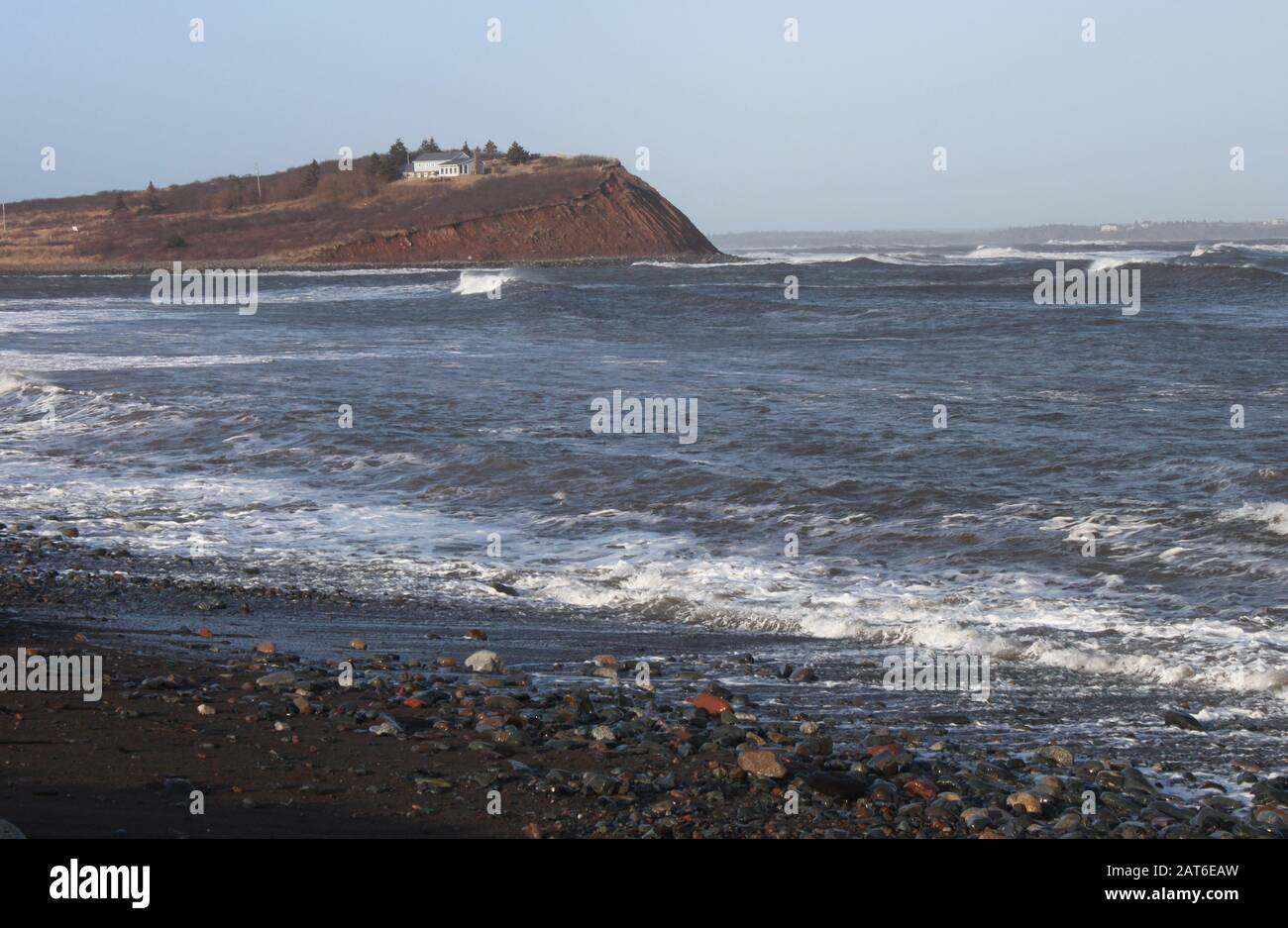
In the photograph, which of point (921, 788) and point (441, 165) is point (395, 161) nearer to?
point (441, 165)

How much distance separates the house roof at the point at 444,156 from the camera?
111 meters

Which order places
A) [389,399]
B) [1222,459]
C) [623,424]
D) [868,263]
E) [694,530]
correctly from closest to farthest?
1. [694,530]
2. [1222,459]
3. [623,424]
4. [389,399]
5. [868,263]

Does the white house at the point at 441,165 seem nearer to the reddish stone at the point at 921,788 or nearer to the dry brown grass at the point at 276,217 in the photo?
the dry brown grass at the point at 276,217

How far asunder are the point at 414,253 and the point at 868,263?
117 ft

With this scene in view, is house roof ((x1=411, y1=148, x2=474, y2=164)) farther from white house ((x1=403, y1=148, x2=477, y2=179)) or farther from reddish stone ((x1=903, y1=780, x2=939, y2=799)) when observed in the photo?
reddish stone ((x1=903, y1=780, x2=939, y2=799))

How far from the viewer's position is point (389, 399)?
63.4ft

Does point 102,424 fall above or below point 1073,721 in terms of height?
above

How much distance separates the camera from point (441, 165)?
11038 centimetres

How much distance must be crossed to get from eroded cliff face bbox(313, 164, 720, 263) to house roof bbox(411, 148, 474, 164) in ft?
57.2

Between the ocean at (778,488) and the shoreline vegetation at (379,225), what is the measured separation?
62054 millimetres
